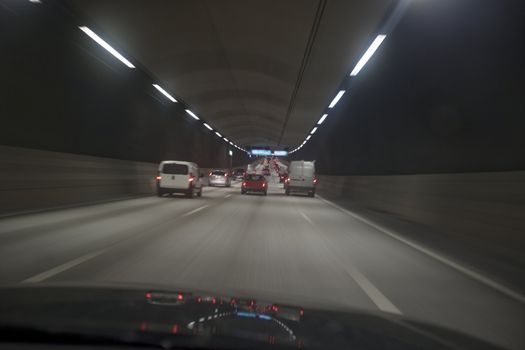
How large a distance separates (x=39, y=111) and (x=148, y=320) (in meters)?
16.4

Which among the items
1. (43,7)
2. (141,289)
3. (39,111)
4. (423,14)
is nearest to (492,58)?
(423,14)

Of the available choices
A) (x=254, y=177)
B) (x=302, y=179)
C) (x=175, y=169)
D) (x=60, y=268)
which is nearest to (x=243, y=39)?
(x=175, y=169)

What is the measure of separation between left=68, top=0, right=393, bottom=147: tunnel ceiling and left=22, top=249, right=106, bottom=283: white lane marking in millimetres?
8847

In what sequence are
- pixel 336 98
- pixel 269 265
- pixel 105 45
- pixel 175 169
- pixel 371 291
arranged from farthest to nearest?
pixel 336 98 < pixel 175 169 < pixel 105 45 < pixel 269 265 < pixel 371 291

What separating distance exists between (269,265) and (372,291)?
7.59ft

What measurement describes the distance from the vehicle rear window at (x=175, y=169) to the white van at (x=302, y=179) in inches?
472

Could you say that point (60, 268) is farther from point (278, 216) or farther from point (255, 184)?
point (255, 184)

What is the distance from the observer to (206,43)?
68.1 feet

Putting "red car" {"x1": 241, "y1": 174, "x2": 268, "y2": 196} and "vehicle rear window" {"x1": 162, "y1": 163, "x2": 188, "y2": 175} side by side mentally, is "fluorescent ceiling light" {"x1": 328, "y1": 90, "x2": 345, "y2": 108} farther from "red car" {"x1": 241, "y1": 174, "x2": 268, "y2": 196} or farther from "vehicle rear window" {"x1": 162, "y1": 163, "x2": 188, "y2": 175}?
"vehicle rear window" {"x1": 162, "y1": 163, "x2": 188, "y2": 175}

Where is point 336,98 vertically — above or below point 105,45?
above

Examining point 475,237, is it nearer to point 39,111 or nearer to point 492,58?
point 492,58

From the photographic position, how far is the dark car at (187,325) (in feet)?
9.83

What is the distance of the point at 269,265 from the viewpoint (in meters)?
9.48

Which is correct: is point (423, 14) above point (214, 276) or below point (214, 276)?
above
